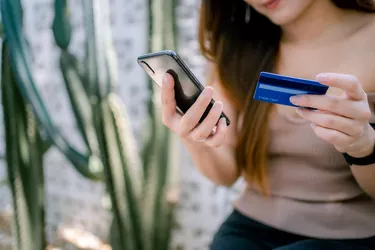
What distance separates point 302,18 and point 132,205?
0.52m

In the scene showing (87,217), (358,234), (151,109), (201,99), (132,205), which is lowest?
(87,217)

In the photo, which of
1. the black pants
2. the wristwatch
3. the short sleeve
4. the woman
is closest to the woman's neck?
the woman

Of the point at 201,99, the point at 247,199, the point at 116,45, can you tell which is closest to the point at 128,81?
the point at 116,45

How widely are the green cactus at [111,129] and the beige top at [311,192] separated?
10.7 inches

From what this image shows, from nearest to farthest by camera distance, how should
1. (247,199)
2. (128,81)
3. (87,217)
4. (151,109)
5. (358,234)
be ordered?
(358,234) → (247,199) → (151,109) → (128,81) → (87,217)

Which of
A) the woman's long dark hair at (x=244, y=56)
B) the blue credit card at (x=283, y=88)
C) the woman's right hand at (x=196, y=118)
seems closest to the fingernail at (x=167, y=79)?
the woman's right hand at (x=196, y=118)

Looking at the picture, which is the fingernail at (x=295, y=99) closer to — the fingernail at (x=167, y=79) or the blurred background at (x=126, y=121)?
the fingernail at (x=167, y=79)

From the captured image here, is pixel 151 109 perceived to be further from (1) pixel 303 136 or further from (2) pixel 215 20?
(1) pixel 303 136

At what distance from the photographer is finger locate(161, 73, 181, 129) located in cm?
48

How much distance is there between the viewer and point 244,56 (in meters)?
0.73

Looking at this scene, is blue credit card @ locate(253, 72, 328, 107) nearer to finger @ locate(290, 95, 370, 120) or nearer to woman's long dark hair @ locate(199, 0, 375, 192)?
finger @ locate(290, 95, 370, 120)

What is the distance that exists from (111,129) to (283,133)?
1.16 ft

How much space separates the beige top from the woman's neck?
140 mm

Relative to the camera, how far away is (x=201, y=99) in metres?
0.46
